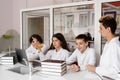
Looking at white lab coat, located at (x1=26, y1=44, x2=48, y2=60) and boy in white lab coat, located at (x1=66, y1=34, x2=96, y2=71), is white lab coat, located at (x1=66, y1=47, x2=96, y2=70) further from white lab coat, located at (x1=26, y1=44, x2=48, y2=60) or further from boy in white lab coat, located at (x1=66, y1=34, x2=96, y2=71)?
white lab coat, located at (x1=26, y1=44, x2=48, y2=60)

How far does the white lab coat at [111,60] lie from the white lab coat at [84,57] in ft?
1.30

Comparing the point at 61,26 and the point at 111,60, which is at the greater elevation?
the point at 61,26

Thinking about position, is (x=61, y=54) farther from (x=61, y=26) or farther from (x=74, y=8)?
(x=74, y=8)

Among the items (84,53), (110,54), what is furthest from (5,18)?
(110,54)

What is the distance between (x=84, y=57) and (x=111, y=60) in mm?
594

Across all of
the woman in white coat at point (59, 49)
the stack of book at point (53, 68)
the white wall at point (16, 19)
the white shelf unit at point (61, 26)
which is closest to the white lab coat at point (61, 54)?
the woman in white coat at point (59, 49)

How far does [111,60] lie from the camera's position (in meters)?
1.58

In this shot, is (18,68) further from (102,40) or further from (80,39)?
(102,40)

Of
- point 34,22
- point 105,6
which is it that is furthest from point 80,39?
point 34,22

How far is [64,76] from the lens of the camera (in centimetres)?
165

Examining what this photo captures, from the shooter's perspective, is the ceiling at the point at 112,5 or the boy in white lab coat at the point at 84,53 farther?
the ceiling at the point at 112,5

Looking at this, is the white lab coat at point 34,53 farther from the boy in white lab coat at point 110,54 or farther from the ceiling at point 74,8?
the boy in white lab coat at point 110,54

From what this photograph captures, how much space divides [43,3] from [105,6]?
197 cm

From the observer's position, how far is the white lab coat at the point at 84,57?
6.78ft
